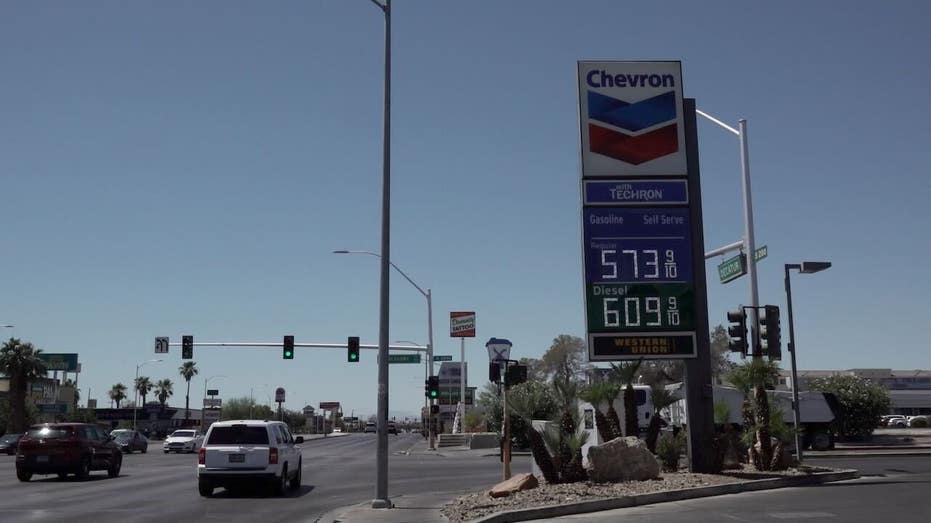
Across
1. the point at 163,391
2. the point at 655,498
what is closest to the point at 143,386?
the point at 163,391

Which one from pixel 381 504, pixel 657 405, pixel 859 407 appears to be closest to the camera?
pixel 381 504

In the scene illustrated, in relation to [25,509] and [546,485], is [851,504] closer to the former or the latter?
[546,485]

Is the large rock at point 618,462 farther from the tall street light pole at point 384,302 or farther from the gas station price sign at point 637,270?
the tall street light pole at point 384,302

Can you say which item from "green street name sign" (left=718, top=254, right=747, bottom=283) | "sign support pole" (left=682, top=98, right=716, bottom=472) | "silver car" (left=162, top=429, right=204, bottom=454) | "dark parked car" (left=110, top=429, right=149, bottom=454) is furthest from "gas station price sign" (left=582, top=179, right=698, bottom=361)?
"dark parked car" (left=110, top=429, right=149, bottom=454)

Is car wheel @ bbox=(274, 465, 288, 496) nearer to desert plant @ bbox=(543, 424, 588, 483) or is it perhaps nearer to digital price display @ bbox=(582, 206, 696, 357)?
desert plant @ bbox=(543, 424, 588, 483)

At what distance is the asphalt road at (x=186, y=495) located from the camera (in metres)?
17.7

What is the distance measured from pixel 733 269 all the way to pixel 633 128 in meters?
7.04

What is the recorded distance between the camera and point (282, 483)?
2248 cm

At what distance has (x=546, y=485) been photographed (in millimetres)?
18547

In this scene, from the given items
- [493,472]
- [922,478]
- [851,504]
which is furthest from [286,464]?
[922,478]

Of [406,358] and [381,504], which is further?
[406,358]

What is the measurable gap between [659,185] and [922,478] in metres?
9.09

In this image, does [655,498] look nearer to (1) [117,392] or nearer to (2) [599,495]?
(2) [599,495]

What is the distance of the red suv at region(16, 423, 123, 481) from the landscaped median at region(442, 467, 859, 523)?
15.0m
